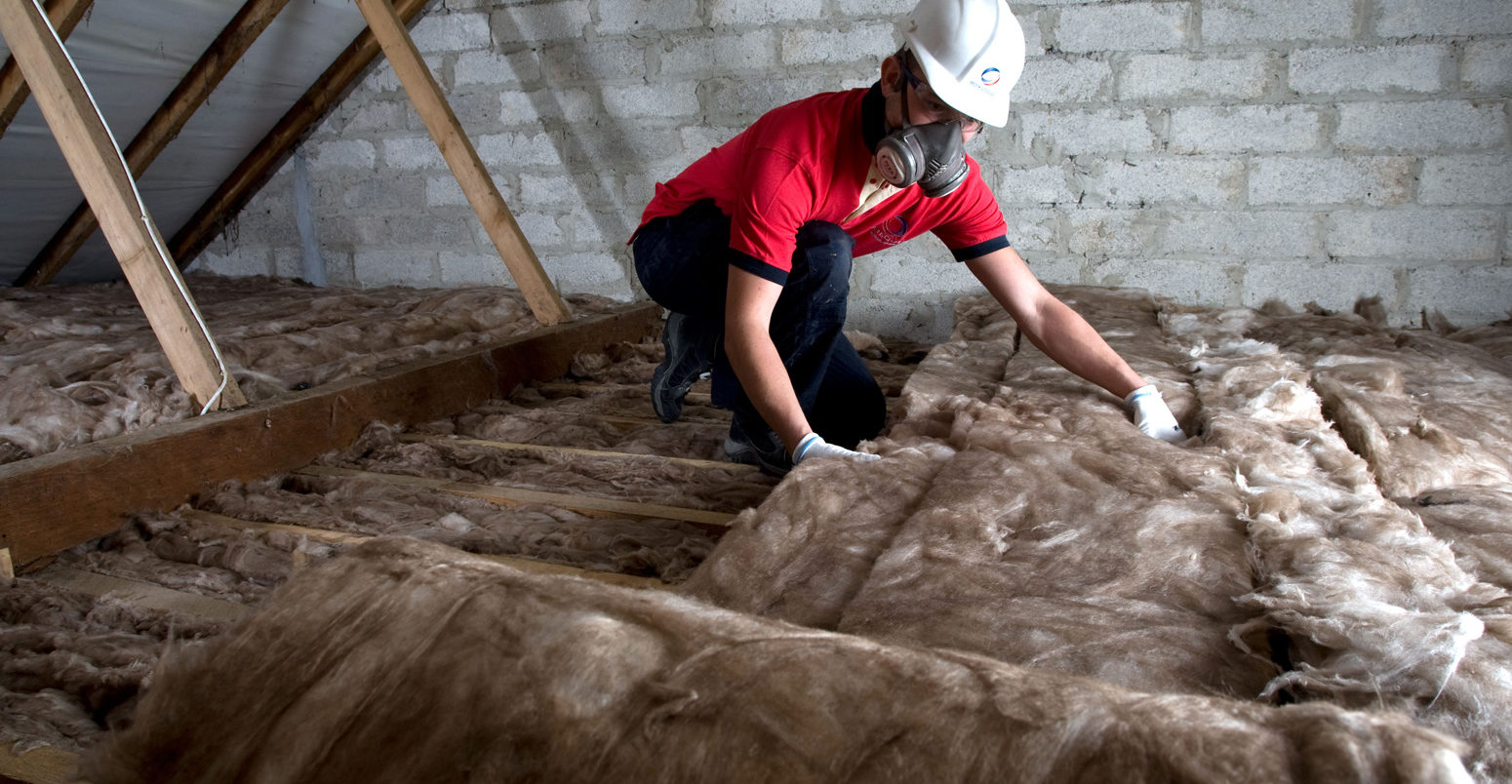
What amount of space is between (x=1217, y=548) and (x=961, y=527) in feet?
1.07

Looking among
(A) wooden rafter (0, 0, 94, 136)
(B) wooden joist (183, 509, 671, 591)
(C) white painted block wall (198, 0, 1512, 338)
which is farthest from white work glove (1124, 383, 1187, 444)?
(A) wooden rafter (0, 0, 94, 136)

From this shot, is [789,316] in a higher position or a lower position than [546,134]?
lower

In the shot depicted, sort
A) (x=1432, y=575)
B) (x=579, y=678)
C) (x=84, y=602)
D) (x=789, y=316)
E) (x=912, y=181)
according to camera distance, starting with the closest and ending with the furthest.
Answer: (x=579, y=678)
(x=1432, y=575)
(x=84, y=602)
(x=912, y=181)
(x=789, y=316)

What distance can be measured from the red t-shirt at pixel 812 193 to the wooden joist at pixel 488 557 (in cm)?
60

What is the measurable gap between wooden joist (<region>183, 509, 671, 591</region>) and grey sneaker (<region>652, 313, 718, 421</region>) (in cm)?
88

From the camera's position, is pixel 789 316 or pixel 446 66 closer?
pixel 789 316

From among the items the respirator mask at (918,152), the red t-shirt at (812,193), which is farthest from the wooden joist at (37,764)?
the respirator mask at (918,152)

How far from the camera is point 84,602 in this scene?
1.54 meters

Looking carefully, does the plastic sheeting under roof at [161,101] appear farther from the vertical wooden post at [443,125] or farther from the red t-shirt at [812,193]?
the red t-shirt at [812,193]

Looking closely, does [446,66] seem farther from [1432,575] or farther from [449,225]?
[1432,575]

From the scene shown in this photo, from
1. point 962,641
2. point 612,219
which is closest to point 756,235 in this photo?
point 962,641

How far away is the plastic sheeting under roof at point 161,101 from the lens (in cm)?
327

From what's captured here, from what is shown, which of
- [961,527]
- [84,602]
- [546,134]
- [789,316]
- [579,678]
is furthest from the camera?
[546,134]

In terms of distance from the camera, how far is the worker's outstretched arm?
181 cm
